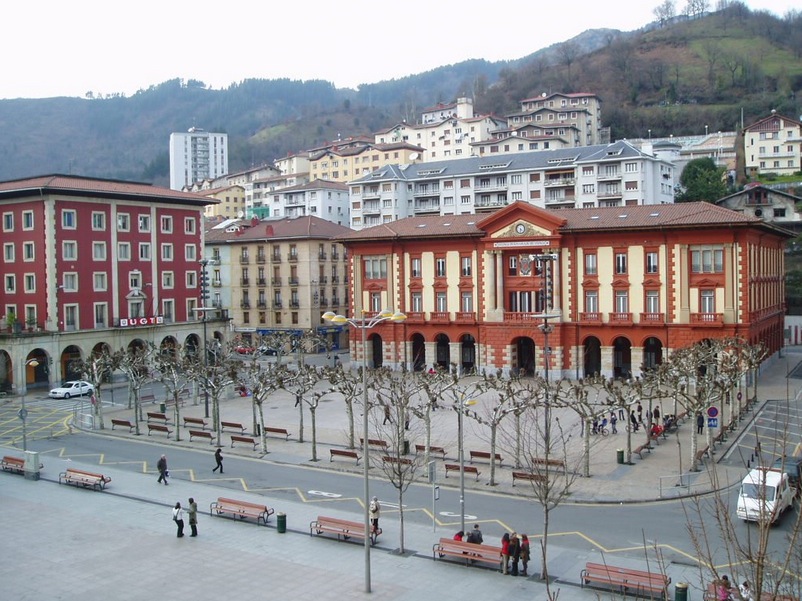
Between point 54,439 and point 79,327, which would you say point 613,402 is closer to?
point 54,439

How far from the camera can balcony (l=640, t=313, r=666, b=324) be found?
63.6 meters

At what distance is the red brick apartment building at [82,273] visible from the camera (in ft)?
221

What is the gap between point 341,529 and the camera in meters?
28.2

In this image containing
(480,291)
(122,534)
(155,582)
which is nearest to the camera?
(155,582)

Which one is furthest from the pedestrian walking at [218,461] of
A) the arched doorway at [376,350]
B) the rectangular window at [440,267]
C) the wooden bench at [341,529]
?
the arched doorway at [376,350]

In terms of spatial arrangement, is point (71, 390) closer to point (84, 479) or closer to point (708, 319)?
point (84, 479)

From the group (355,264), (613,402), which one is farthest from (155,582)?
(355,264)

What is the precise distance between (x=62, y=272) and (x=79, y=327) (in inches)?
187

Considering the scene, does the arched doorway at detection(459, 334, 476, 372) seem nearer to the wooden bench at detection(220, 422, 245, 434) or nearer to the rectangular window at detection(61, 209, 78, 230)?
the wooden bench at detection(220, 422, 245, 434)

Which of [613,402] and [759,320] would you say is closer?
[613,402]

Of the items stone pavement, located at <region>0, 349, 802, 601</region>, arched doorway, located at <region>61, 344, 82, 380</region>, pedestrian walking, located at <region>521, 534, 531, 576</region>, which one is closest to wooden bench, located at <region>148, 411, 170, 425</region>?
stone pavement, located at <region>0, 349, 802, 601</region>

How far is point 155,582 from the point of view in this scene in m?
24.7

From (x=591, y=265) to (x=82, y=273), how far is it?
4244 centimetres

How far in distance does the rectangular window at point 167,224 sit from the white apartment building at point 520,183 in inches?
1657
